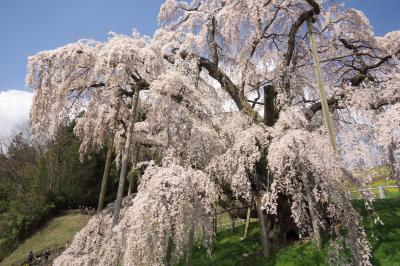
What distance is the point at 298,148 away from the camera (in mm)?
Result: 7641

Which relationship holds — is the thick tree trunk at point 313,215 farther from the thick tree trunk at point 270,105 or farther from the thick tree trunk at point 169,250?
the thick tree trunk at point 169,250

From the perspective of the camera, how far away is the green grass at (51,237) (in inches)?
860

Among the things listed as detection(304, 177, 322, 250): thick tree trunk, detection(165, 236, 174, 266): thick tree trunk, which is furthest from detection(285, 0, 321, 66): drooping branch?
detection(165, 236, 174, 266): thick tree trunk

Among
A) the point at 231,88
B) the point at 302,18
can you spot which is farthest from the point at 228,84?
the point at 302,18

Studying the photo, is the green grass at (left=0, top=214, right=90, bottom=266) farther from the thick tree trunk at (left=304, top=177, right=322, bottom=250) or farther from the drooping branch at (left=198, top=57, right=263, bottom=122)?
the thick tree trunk at (left=304, top=177, right=322, bottom=250)

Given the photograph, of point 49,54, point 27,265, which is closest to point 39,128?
point 49,54

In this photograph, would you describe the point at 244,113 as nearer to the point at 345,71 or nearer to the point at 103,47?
the point at 103,47

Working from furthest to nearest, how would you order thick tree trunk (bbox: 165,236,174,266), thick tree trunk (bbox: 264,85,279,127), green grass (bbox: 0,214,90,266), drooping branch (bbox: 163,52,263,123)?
green grass (bbox: 0,214,90,266) → drooping branch (bbox: 163,52,263,123) → thick tree trunk (bbox: 264,85,279,127) → thick tree trunk (bbox: 165,236,174,266)

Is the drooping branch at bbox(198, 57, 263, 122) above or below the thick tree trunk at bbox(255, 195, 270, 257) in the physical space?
above

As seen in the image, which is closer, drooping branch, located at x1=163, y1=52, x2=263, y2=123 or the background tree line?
drooping branch, located at x1=163, y1=52, x2=263, y2=123

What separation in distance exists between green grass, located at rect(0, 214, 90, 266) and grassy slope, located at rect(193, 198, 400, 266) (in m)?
15.2

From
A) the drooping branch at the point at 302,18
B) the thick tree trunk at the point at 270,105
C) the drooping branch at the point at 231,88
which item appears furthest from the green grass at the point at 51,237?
the drooping branch at the point at 302,18

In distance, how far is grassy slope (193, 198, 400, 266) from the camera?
24.0 ft

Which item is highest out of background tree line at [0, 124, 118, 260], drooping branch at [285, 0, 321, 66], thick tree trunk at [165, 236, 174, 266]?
drooping branch at [285, 0, 321, 66]
